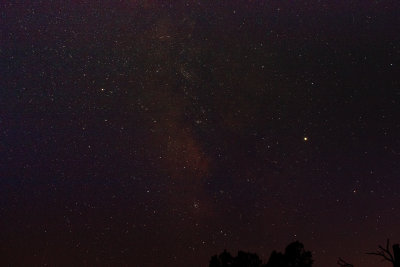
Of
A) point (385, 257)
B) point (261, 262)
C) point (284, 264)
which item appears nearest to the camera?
point (385, 257)

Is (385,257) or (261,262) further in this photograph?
(261,262)

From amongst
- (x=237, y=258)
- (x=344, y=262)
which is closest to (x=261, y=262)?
(x=237, y=258)

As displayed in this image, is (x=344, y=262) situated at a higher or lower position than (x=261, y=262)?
lower

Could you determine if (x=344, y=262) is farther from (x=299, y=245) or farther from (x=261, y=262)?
(x=261, y=262)

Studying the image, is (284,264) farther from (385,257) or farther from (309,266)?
(385,257)

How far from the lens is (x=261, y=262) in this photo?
2709 centimetres

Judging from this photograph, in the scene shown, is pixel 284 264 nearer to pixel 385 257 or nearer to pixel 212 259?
pixel 212 259

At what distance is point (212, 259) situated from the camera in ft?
92.2

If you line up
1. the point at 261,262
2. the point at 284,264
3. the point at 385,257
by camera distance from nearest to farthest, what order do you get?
1. the point at 385,257
2. the point at 284,264
3. the point at 261,262


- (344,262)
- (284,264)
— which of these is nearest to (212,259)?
(284,264)

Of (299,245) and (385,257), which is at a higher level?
(299,245)

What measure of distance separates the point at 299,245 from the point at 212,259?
17.2 feet

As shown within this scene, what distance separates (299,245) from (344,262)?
12.1m

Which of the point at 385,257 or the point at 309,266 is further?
the point at 309,266
